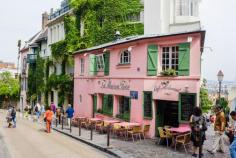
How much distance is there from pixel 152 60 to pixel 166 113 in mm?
2900

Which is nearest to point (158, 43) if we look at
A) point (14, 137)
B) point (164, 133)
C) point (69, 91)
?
point (164, 133)

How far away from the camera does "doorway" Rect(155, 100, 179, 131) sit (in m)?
20.9

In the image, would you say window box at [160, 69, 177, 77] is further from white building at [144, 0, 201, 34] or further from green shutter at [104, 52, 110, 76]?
white building at [144, 0, 201, 34]

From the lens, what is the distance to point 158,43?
20.8 metres

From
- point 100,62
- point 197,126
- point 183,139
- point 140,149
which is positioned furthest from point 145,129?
point 100,62

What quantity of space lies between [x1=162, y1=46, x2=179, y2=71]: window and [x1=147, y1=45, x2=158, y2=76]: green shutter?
1.39 ft

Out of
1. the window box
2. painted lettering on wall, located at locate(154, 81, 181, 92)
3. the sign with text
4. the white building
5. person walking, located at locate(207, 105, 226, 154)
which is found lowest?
person walking, located at locate(207, 105, 226, 154)

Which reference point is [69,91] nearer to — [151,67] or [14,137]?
[14,137]

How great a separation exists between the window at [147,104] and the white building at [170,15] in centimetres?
925

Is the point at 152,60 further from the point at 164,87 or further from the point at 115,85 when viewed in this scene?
the point at 115,85

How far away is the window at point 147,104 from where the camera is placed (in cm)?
2118

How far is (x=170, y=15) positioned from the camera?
99.9ft

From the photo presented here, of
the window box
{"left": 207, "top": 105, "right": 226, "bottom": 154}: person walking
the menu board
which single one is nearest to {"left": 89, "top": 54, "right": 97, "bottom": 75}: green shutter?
the window box

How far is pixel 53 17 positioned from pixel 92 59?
66.8 feet
